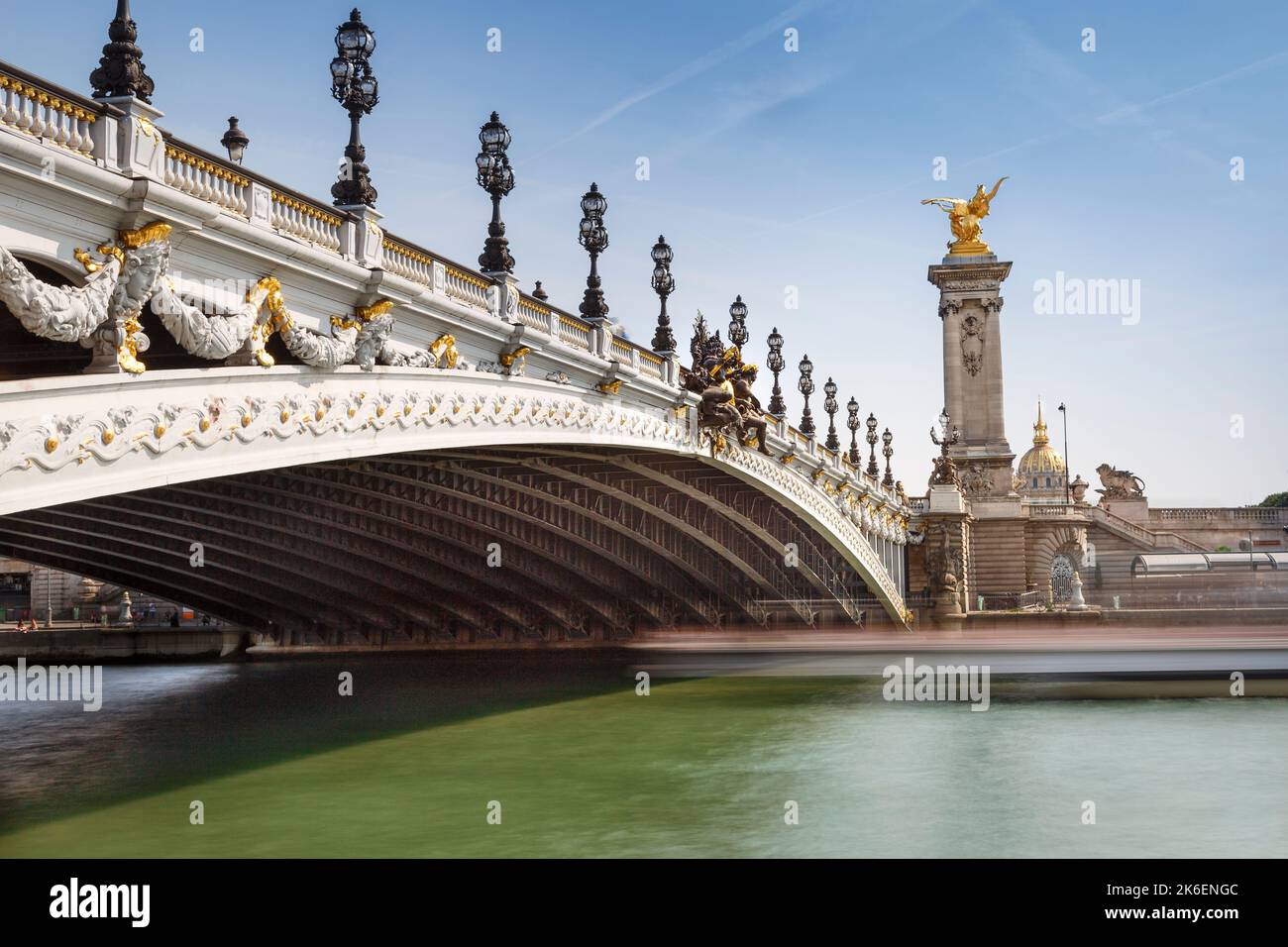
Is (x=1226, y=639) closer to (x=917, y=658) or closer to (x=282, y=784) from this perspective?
(x=917, y=658)

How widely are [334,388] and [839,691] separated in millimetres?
23067

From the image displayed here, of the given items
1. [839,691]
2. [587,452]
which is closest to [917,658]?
[839,691]

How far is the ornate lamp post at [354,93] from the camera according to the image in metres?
16.4

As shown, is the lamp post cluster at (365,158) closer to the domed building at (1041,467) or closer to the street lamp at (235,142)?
the street lamp at (235,142)

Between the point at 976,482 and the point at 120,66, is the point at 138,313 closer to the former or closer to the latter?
the point at 120,66

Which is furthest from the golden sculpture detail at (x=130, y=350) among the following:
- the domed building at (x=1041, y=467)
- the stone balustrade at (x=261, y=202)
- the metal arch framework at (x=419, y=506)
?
the domed building at (x=1041, y=467)

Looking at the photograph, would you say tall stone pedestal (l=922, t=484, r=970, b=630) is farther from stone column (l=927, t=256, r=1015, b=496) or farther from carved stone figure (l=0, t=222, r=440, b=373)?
carved stone figure (l=0, t=222, r=440, b=373)

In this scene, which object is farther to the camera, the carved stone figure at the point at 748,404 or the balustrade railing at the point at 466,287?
the carved stone figure at the point at 748,404

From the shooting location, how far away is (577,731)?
91.0 ft

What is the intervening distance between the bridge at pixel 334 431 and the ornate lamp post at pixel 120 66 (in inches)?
6.7

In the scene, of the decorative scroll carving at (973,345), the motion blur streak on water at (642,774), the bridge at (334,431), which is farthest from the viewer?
the decorative scroll carving at (973,345)

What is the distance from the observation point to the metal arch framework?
13.9 metres

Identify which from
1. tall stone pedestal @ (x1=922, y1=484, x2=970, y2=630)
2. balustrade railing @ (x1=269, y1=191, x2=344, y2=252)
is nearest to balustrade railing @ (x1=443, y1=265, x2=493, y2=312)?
balustrade railing @ (x1=269, y1=191, x2=344, y2=252)
